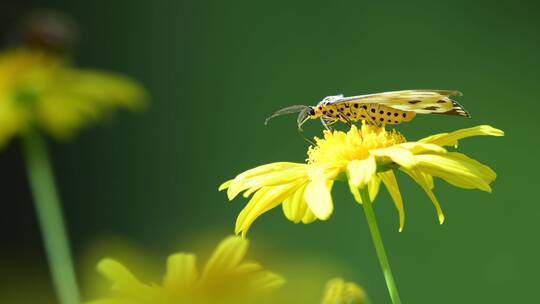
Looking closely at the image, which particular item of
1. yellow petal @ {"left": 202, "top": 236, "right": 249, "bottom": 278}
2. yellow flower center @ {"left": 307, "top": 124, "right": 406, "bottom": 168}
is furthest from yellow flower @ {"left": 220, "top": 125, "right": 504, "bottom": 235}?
yellow petal @ {"left": 202, "top": 236, "right": 249, "bottom": 278}

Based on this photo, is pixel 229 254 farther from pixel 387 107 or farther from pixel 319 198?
pixel 387 107

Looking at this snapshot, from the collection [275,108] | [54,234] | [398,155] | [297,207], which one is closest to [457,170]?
[398,155]

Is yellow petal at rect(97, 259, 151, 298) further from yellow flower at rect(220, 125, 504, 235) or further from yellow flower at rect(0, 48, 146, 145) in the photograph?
yellow flower at rect(0, 48, 146, 145)

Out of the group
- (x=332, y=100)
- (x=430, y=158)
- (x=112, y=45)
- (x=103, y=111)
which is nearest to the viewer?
(x=430, y=158)

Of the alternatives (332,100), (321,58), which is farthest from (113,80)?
(321,58)

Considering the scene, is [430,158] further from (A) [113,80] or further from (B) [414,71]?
(B) [414,71]

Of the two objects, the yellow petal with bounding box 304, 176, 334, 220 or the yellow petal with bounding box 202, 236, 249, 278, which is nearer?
the yellow petal with bounding box 202, 236, 249, 278

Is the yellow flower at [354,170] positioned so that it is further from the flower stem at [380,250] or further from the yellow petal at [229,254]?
the yellow petal at [229,254]
